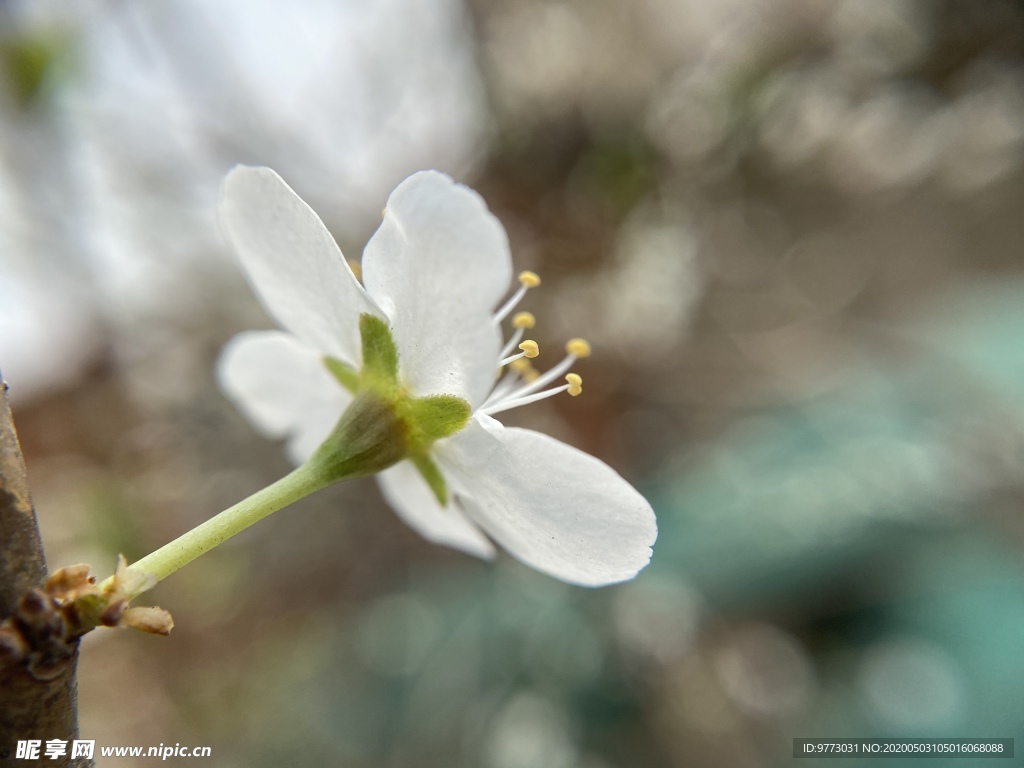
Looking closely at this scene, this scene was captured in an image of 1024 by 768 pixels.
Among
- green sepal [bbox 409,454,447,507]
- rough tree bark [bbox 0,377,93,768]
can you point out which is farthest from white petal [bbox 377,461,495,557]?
rough tree bark [bbox 0,377,93,768]

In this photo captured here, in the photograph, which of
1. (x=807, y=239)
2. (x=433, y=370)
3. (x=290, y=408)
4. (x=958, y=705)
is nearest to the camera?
(x=433, y=370)

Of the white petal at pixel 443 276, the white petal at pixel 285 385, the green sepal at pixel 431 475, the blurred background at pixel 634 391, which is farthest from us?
the blurred background at pixel 634 391

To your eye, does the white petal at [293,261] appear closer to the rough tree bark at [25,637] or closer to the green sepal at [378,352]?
the green sepal at [378,352]

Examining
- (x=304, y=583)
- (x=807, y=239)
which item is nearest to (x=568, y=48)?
(x=807, y=239)

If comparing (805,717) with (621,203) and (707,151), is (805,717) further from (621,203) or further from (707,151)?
(707,151)

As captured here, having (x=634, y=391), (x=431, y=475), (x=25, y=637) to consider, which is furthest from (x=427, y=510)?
(x=634, y=391)

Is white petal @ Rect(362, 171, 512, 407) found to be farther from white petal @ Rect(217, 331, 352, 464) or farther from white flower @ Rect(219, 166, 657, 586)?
white petal @ Rect(217, 331, 352, 464)

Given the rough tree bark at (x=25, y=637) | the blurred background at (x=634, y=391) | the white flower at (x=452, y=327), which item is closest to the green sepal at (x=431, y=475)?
the white flower at (x=452, y=327)
